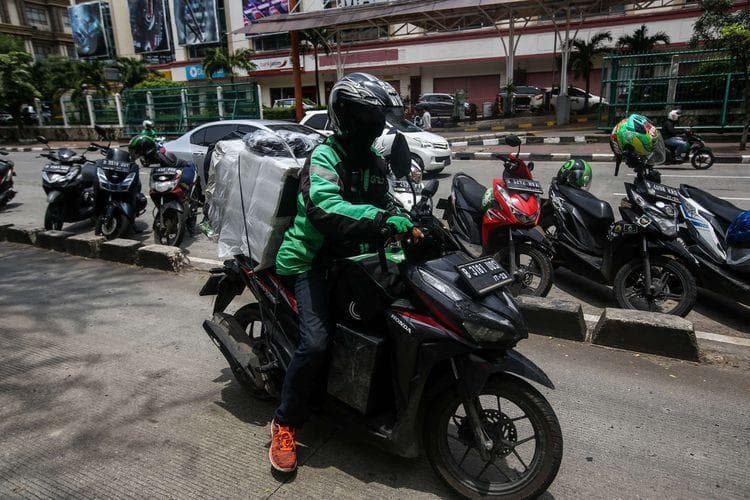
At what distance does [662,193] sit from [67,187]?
294 inches

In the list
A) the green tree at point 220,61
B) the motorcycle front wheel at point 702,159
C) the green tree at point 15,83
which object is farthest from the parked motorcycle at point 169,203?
the green tree at point 220,61

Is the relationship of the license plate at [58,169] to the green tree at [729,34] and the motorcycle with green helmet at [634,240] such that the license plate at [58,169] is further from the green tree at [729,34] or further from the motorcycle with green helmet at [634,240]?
the green tree at [729,34]

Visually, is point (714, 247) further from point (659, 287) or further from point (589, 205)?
point (589, 205)

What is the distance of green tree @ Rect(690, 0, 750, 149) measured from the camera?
512 inches

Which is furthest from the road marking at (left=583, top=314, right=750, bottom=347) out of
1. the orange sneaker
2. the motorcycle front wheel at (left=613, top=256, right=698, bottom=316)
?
the orange sneaker

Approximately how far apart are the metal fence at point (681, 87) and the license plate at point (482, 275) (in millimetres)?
16150

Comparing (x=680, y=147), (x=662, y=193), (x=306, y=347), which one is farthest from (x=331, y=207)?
(x=680, y=147)

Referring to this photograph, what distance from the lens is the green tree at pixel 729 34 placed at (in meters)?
13.0

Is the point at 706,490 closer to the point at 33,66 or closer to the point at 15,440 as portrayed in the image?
the point at 15,440

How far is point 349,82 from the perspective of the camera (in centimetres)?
242

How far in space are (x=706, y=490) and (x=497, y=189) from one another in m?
2.90

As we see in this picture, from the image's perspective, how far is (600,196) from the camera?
901 centimetres

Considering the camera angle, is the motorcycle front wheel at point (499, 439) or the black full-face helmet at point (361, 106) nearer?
the motorcycle front wheel at point (499, 439)

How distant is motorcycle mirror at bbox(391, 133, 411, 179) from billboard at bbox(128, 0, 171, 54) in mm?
49414
